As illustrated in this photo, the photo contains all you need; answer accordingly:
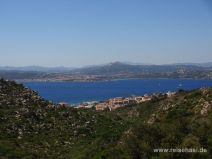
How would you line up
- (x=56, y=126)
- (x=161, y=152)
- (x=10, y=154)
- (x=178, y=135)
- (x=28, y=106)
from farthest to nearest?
(x=28, y=106), (x=56, y=126), (x=10, y=154), (x=178, y=135), (x=161, y=152)

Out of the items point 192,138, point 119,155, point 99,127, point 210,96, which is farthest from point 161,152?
point 99,127

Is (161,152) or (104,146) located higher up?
(161,152)

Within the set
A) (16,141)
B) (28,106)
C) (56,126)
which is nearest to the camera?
(16,141)

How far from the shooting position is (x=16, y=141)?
37.9 m

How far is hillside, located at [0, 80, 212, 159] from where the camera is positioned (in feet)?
78.4

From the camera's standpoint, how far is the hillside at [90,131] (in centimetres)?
2389

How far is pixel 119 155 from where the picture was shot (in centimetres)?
2573

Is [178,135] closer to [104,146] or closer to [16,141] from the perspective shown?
[104,146]

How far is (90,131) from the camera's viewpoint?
45.6 meters

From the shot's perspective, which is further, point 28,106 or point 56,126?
point 28,106

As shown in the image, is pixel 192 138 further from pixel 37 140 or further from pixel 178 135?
pixel 37 140

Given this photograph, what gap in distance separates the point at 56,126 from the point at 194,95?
519 inches

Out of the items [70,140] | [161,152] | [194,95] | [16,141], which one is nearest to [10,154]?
[16,141]

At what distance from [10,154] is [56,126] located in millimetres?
11581
